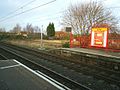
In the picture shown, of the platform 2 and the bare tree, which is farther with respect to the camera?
the bare tree

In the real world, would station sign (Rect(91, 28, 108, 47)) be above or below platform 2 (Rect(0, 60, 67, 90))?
above

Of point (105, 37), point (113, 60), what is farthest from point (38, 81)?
point (105, 37)

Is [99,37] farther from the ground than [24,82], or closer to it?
farther from the ground

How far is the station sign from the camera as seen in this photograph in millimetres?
19469

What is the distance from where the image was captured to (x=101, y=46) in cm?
1981

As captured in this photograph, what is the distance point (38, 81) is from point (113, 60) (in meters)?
6.98

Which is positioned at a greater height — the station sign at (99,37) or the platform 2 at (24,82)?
the station sign at (99,37)

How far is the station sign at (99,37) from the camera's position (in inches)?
766

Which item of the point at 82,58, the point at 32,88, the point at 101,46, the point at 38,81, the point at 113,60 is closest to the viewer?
the point at 32,88

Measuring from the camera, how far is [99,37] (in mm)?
20203

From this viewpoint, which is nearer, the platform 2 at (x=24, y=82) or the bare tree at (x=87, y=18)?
the platform 2 at (x=24, y=82)

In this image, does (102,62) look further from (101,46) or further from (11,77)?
(11,77)

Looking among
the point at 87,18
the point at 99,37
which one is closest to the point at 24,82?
the point at 99,37

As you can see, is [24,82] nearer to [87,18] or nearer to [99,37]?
[99,37]
